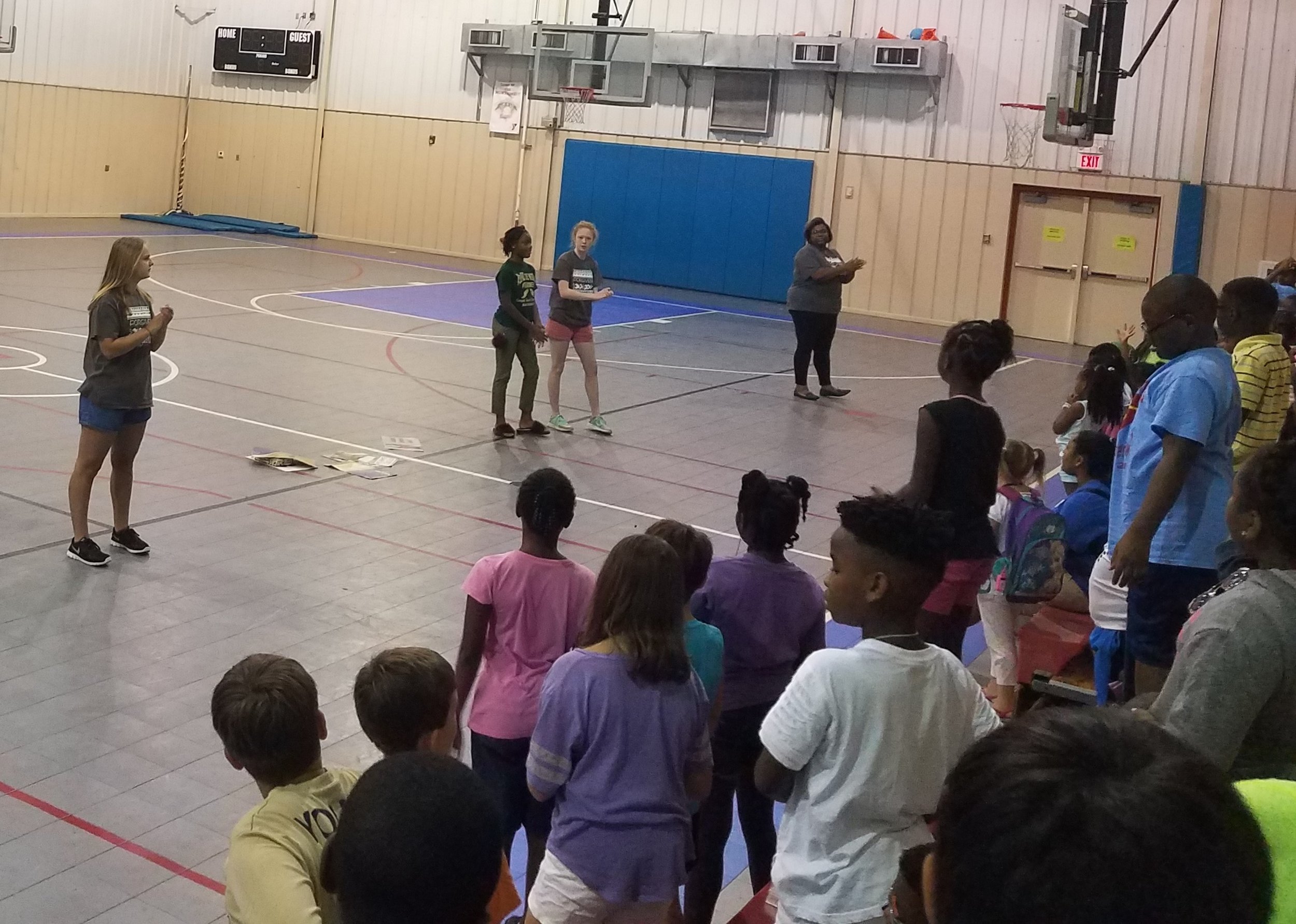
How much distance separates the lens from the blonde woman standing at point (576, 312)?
11.7 meters

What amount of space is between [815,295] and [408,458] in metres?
5.59

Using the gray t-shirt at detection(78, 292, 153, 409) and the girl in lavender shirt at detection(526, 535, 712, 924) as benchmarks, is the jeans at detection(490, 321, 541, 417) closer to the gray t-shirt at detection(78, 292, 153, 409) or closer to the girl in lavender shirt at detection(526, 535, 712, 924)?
the gray t-shirt at detection(78, 292, 153, 409)

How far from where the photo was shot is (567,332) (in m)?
11.9

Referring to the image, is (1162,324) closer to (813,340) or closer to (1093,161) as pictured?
(813,340)

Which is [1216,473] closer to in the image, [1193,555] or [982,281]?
[1193,555]

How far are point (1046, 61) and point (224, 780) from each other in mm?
19806

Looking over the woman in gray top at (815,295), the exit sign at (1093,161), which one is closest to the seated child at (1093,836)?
the woman in gray top at (815,295)

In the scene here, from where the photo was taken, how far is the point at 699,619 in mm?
4129

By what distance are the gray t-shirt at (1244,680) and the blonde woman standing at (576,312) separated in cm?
912

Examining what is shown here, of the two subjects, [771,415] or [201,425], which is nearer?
[201,425]

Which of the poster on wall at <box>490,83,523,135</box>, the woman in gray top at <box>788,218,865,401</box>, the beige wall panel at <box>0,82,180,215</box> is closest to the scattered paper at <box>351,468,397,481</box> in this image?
the woman in gray top at <box>788,218,865,401</box>

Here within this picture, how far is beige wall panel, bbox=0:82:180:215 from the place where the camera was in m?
27.4

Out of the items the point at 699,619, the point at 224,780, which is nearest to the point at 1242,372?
the point at 699,619

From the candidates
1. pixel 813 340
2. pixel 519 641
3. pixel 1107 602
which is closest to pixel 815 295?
pixel 813 340
